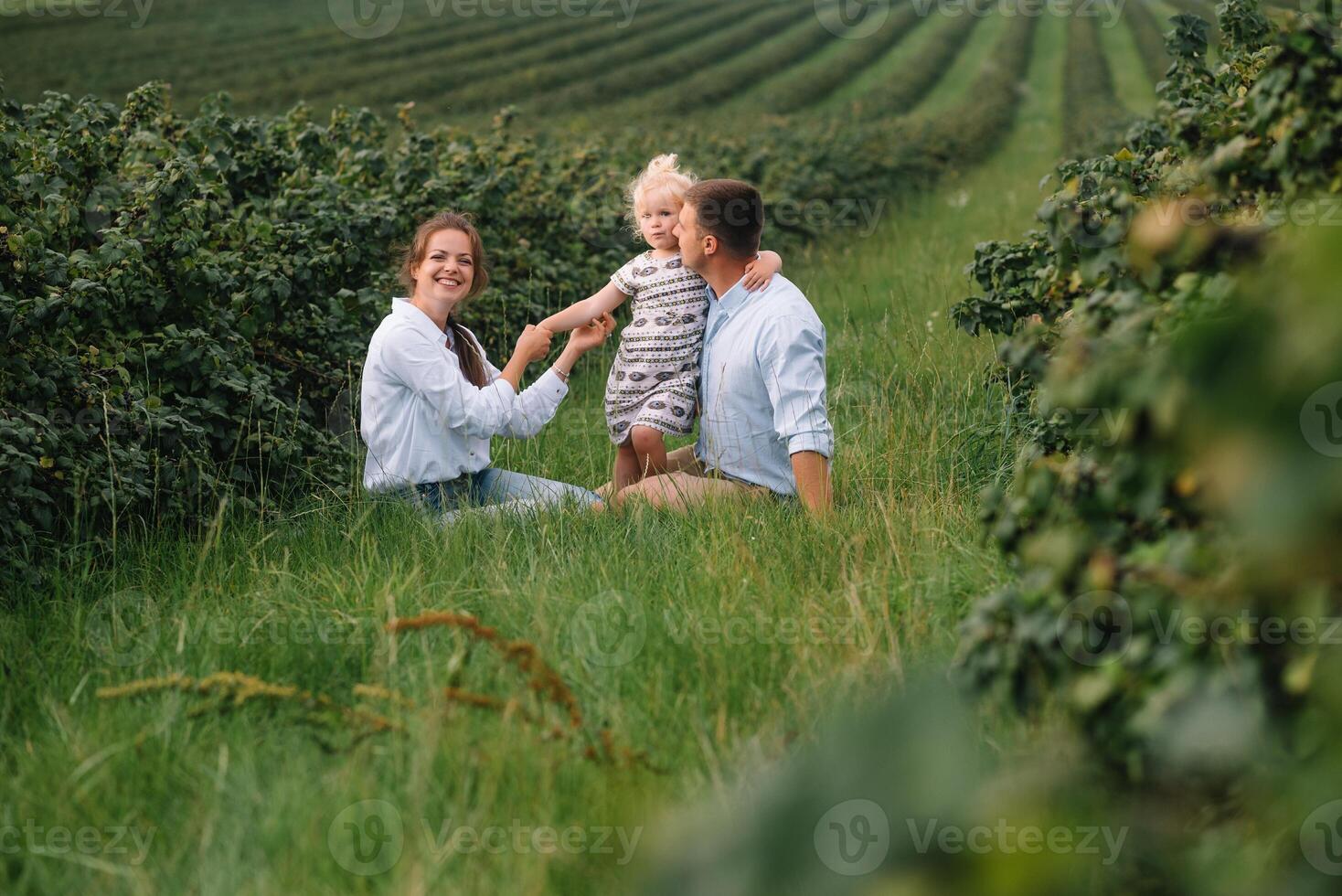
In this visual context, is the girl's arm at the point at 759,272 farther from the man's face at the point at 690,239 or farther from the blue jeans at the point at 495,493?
the blue jeans at the point at 495,493

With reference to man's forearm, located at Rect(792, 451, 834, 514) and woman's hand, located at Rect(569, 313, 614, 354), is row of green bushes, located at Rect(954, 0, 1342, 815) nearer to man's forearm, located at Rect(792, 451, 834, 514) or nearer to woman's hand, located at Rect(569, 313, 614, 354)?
man's forearm, located at Rect(792, 451, 834, 514)

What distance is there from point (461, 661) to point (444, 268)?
2255 millimetres

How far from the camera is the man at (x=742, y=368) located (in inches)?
169

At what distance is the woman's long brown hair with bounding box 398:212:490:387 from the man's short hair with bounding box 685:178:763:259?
935 millimetres

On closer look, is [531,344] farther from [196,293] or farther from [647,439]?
[196,293]

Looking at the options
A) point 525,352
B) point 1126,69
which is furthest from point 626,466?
point 1126,69

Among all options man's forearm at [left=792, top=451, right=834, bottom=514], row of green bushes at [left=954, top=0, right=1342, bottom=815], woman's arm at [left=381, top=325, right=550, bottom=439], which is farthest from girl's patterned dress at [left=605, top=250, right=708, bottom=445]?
row of green bushes at [left=954, top=0, right=1342, bottom=815]

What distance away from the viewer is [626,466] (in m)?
5.12

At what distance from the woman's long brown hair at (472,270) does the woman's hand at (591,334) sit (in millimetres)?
473

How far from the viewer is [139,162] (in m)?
5.26

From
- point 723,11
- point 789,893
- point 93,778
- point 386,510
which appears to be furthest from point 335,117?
point 723,11

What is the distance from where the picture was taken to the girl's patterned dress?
4.95 meters

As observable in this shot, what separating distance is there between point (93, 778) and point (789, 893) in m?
2.05

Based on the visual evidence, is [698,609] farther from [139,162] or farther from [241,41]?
[241,41]
